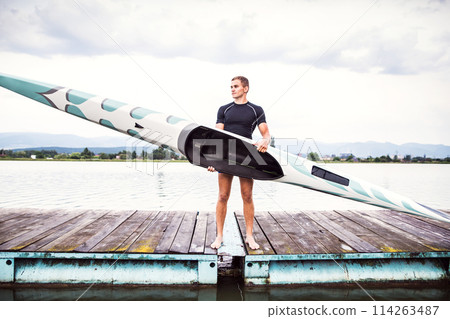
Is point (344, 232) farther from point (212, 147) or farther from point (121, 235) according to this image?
point (121, 235)

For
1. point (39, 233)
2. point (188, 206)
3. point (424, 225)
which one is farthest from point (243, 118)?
point (188, 206)

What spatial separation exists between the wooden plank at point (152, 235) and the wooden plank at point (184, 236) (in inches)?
6.8

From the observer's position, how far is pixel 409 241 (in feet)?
8.59

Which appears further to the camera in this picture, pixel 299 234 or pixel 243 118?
pixel 299 234

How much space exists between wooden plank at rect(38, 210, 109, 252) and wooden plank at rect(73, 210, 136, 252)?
0.20ft

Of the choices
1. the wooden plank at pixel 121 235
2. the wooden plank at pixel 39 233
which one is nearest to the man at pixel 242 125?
the wooden plank at pixel 121 235

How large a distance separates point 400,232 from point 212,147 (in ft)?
7.44

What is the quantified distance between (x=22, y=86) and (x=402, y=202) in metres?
4.31

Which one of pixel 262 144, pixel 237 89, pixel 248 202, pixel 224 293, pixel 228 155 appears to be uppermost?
pixel 237 89

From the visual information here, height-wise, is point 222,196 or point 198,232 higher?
point 222,196

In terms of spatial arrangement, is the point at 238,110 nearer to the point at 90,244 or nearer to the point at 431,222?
the point at 90,244

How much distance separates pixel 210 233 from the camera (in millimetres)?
2789

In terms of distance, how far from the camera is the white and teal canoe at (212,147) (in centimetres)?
248
